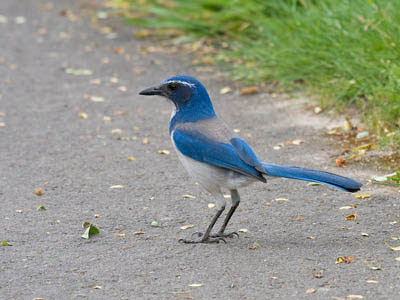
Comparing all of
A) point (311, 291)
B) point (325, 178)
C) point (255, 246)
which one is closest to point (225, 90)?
point (255, 246)

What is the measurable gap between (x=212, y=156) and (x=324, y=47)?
3344 mm

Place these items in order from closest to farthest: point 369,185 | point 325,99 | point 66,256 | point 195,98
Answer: point 66,256 → point 195,98 → point 369,185 → point 325,99

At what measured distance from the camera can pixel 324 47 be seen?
7707 mm

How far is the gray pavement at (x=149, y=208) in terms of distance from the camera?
4273 millimetres

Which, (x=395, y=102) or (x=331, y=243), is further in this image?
(x=395, y=102)

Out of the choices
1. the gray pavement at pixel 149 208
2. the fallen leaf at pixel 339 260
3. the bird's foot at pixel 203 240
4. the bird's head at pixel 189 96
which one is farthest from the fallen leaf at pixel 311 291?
the bird's head at pixel 189 96

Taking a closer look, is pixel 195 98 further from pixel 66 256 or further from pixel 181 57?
pixel 181 57

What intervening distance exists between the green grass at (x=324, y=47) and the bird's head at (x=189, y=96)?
6.54 ft

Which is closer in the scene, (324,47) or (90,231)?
(90,231)

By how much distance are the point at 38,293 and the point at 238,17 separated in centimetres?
615

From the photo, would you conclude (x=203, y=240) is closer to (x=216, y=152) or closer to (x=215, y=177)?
(x=215, y=177)

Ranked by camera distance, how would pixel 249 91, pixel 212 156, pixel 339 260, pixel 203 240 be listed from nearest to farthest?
1. pixel 339 260
2. pixel 212 156
3. pixel 203 240
4. pixel 249 91

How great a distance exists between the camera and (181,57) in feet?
32.3

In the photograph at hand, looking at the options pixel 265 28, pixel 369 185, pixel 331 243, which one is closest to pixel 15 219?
pixel 331 243
